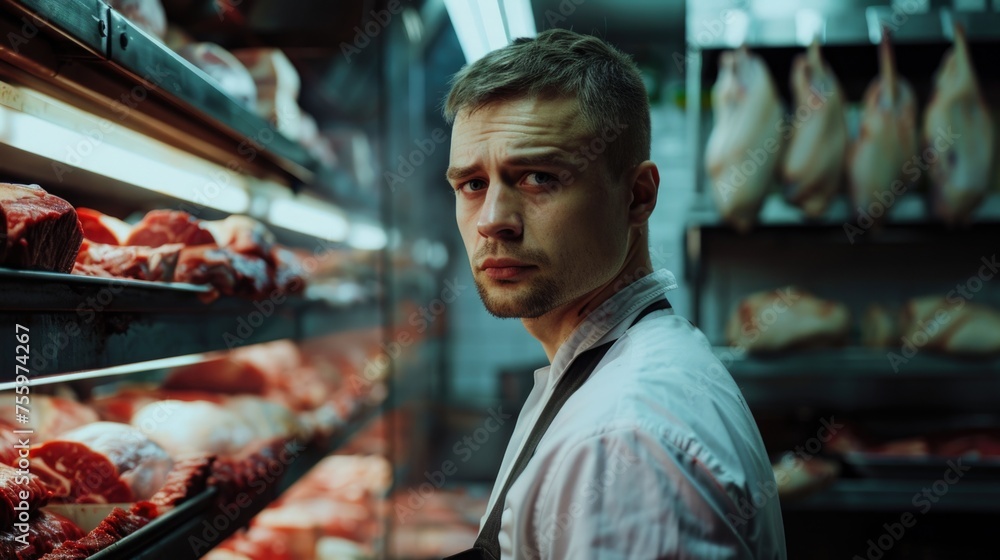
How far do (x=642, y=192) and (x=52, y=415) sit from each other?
3.81 feet

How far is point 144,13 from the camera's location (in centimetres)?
164

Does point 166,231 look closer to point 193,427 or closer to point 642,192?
point 193,427

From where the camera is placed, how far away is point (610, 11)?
10.5 feet

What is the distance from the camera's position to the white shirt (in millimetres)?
866

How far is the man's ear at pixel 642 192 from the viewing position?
4.34 ft

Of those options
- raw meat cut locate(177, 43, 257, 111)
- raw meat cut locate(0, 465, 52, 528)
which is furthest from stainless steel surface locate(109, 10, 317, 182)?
raw meat cut locate(0, 465, 52, 528)

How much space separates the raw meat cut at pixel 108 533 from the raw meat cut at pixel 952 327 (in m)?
2.70

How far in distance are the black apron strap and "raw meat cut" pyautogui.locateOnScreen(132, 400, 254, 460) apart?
29.0 inches

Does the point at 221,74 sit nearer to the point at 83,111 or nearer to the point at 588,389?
the point at 83,111

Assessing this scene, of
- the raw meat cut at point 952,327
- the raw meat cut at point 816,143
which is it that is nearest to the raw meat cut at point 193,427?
the raw meat cut at point 816,143

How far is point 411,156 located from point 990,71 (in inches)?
107

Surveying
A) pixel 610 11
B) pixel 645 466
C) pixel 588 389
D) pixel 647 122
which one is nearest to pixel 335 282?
pixel 610 11

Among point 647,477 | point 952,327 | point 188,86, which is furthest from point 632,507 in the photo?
point 952,327

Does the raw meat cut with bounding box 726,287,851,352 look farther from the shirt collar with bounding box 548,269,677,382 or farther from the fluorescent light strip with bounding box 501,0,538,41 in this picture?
the shirt collar with bounding box 548,269,677,382
